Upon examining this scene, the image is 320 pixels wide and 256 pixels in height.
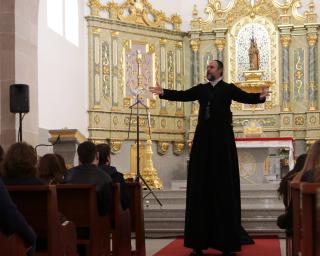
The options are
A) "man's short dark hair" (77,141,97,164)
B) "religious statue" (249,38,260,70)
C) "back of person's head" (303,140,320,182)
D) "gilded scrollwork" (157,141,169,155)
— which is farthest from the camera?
"gilded scrollwork" (157,141,169,155)

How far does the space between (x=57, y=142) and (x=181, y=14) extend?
317 inches

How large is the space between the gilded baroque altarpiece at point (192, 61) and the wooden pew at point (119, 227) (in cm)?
962

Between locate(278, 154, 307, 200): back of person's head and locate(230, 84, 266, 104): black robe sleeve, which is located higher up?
locate(230, 84, 266, 104): black robe sleeve

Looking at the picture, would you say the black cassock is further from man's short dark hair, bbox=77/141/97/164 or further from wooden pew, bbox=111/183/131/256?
man's short dark hair, bbox=77/141/97/164

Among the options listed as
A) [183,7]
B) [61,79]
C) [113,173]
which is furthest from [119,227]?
[183,7]

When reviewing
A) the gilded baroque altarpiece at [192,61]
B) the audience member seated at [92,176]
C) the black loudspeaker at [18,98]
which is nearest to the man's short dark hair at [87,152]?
the audience member seated at [92,176]

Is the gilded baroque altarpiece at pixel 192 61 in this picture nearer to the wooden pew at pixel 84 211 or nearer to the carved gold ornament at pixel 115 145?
the carved gold ornament at pixel 115 145

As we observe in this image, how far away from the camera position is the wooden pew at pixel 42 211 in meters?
4.30

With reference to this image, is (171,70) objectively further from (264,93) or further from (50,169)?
(50,169)

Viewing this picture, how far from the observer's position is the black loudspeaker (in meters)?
8.75

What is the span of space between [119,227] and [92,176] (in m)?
0.82

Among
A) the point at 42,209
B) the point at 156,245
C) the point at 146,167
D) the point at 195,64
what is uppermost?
the point at 195,64

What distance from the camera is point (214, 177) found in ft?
22.1

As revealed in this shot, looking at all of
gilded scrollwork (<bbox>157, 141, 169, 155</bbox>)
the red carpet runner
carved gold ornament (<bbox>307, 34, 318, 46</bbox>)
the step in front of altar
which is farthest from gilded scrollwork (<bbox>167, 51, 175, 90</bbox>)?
the red carpet runner
